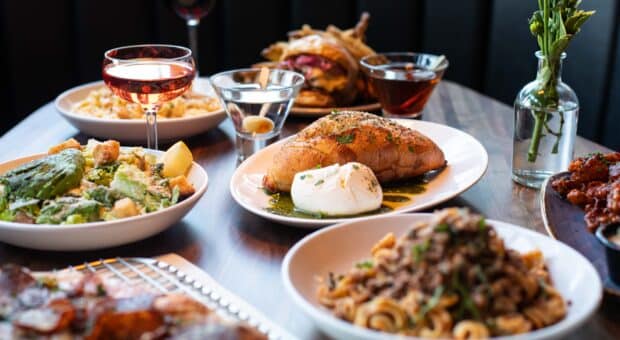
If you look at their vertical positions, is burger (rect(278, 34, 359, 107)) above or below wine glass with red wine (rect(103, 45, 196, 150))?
below

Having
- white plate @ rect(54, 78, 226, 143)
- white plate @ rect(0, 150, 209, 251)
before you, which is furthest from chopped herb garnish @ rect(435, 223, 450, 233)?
white plate @ rect(54, 78, 226, 143)

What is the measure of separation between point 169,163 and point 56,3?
82.5 inches

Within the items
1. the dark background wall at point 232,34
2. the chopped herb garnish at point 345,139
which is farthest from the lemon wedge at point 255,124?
the dark background wall at point 232,34

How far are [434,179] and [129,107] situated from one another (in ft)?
2.80

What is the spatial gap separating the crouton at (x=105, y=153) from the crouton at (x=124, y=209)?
197 millimetres

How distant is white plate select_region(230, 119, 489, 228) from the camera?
142 centimetres

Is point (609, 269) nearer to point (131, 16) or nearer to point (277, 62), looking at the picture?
point (277, 62)

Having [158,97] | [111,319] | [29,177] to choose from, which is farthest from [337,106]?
[111,319]

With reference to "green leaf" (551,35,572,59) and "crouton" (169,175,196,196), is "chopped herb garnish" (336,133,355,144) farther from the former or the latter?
"green leaf" (551,35,572,59)

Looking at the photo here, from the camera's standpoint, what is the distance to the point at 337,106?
2.27 m

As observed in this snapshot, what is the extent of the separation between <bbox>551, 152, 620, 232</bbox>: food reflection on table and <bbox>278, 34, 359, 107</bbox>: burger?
2.80 ft

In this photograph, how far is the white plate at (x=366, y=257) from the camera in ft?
3.09

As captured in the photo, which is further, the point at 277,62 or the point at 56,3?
the point at 56,3

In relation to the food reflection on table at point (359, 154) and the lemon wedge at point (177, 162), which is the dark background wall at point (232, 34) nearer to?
the food reflection on table at point (359, 154)
